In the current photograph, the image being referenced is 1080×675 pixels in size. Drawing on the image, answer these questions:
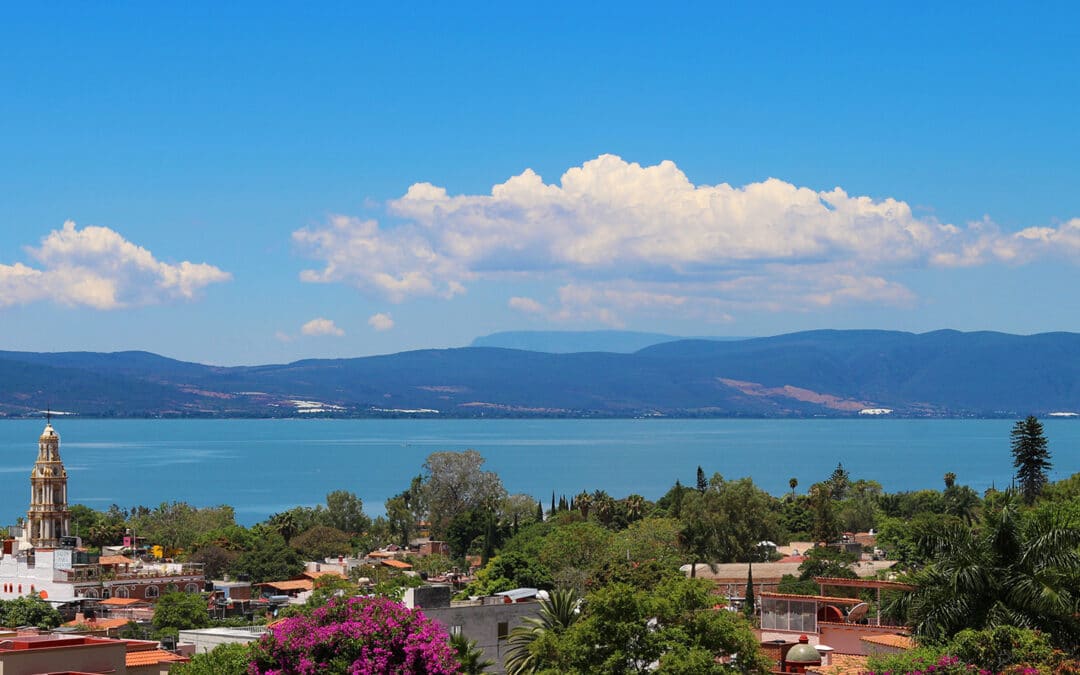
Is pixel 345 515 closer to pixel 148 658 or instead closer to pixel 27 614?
pixel 27 614

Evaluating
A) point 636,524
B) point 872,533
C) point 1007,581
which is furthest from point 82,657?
point 872,533

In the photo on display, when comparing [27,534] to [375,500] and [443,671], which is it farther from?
[375,500]

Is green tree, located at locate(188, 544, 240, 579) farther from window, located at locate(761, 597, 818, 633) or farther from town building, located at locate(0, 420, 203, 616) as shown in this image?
window, located at locate(761, 597, 818, 633)

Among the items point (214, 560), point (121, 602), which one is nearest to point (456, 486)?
point (214, 560)

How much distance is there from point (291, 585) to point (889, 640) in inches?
1973

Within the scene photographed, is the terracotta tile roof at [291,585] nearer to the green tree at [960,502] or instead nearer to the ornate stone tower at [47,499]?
the ornate stone tower at [47,499]

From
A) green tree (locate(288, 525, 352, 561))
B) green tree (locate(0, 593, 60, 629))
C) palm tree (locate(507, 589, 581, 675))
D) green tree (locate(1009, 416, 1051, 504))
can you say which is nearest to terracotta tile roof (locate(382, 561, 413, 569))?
green tree (locate(288, 525, 352, 561))

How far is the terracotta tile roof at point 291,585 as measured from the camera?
8006cm

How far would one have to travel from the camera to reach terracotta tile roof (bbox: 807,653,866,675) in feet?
104

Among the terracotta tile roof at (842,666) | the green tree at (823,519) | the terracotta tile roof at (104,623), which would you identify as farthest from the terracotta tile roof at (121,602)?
the green tree at (823,519)

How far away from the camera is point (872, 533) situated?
343ft

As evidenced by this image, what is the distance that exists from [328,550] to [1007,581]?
75470mm

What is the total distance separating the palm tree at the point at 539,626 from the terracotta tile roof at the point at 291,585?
4099 cm

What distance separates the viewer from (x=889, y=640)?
35.9 metres
